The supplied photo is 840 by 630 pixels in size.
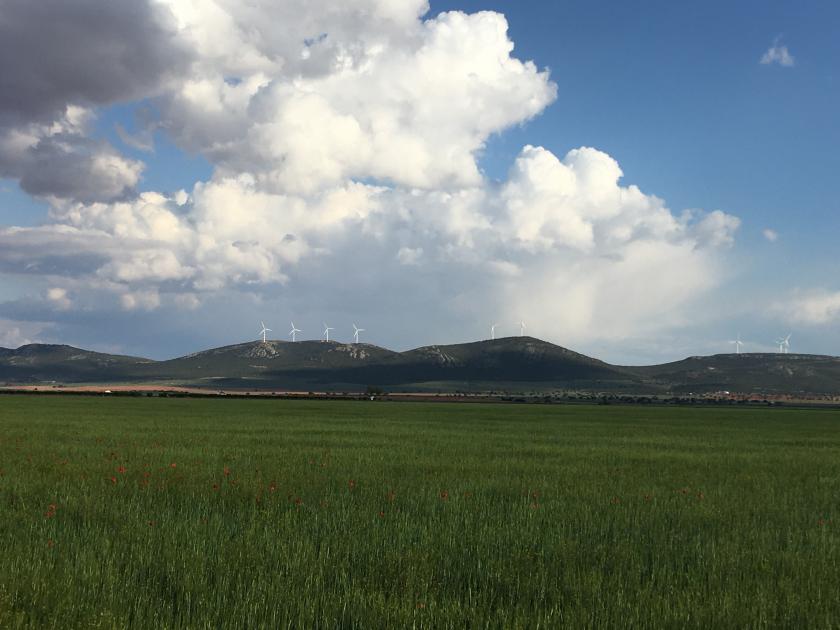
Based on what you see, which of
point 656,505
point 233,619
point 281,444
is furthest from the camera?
point 281,444

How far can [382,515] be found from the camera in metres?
15.5

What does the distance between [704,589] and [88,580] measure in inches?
362

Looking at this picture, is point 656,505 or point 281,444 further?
point 281,444

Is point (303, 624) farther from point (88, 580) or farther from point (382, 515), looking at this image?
point (382, 515)

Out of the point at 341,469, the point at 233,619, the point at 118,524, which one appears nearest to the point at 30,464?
the point at 341,469

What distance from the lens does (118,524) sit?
46.9 feet

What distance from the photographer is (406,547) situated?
12.4 metres

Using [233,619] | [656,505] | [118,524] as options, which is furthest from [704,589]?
[118,524]

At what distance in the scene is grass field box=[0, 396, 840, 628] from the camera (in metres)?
9.00

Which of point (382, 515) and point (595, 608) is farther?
point (382, 515)

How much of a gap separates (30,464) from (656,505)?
21.3 metres

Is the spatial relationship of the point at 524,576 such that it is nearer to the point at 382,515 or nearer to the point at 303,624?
the point at 303,624

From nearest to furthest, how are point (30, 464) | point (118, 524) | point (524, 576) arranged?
point (524, 576) → point (118, 524) → point (30, 464)

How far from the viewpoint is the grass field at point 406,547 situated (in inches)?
354
